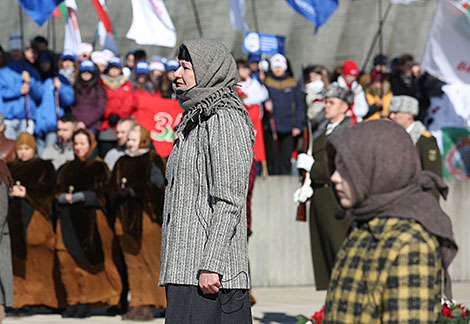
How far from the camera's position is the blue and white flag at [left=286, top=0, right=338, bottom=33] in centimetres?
1561

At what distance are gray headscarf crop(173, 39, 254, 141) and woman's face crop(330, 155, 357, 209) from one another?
142cm

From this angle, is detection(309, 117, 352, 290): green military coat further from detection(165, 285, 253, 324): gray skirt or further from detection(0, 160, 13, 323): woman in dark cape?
detection(165, 285, 253, 324): gray skirt

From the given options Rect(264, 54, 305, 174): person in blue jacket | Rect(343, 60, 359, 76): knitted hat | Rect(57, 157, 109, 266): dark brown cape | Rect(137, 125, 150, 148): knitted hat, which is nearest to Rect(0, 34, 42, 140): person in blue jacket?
Rect(264, 54, 305, 174): person in blue jacket

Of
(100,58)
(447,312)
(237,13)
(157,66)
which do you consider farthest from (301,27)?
(447,312)

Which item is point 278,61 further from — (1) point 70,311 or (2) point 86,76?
(1) point 70,311

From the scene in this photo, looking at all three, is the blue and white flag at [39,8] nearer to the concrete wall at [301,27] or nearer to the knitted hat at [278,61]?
the knitted hat at [278,61]

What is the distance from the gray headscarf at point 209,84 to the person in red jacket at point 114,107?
8774 mm

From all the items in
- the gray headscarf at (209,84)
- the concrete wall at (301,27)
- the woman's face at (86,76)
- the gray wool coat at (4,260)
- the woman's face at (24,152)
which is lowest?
the gray wool coat at (4,260)

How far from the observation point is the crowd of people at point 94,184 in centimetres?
932

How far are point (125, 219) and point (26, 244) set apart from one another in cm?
118

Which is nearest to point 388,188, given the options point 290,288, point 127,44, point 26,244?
point 26,244

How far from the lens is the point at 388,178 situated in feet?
11.5

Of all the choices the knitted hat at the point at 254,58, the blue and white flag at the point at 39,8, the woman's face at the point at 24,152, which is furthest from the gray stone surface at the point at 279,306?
the blue and white flag at the point at 39,8

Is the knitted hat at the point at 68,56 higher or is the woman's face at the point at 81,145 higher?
the knitted hat at the point at 68,56
